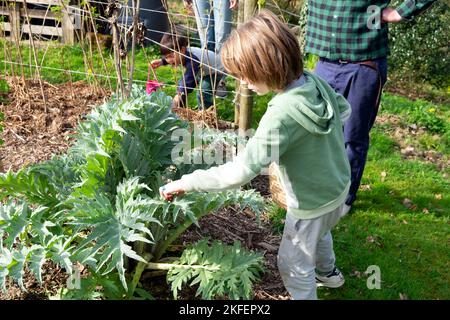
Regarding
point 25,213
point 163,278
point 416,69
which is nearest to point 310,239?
point 163,278

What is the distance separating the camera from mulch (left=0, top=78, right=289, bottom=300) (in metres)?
2.92

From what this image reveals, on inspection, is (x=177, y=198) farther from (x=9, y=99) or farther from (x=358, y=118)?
(x=9, y=99)

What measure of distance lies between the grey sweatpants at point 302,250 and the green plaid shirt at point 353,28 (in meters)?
1.35

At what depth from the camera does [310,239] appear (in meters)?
2.59

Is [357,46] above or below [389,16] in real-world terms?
below

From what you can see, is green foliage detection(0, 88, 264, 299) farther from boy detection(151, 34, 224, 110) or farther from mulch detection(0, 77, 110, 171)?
boy detection(151, 34, 224, 110)

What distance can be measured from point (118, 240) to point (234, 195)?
682 millimetres

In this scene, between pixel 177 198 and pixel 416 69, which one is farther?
pixel 416 69

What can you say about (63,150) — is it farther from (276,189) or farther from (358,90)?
(358,90)

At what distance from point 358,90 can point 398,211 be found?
1.19m

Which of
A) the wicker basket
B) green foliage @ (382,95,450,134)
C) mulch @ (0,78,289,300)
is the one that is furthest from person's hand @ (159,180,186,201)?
green foliage @ (382,95,450,134)

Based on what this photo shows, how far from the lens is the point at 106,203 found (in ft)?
8.04

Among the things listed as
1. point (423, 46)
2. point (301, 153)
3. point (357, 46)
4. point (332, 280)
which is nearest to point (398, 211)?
point (332, 280)

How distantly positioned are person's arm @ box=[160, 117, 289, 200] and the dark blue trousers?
4.94 ft
